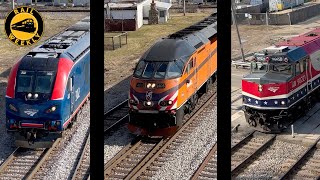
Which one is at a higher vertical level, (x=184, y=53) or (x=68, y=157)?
→ (x=184, y=53)

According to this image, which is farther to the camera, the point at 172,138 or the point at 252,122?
the point at 252,122

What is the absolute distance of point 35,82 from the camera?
1448 centimetres

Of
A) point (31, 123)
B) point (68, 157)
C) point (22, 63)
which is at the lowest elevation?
point (68, 157)

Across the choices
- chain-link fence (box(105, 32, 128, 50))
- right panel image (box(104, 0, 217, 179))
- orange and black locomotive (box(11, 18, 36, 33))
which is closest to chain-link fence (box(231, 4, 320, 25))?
chain-link fence (box(105, 32, 128, 50))

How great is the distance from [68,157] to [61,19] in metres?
30.1

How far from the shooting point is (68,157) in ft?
46.5

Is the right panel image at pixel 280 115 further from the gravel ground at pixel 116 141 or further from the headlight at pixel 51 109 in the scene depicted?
the headlight at pixel 51 109

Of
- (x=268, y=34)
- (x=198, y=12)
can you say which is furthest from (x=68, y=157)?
(x=198, y=12)

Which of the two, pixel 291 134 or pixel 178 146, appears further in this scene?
pixel 291 134

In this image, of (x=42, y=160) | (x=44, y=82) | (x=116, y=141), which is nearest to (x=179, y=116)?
(x=116, y=141)

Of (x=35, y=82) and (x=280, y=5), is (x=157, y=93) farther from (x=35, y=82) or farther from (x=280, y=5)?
(x=280, y=5)

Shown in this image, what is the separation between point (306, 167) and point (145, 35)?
2298cm

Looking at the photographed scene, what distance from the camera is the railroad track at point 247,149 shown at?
13344 mm

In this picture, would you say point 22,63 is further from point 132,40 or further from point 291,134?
point 132,40
